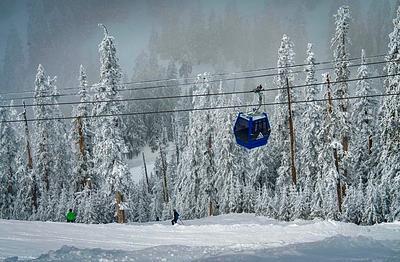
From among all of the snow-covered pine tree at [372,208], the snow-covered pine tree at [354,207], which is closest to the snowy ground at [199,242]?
the snow-covered pine tree at [372,208]

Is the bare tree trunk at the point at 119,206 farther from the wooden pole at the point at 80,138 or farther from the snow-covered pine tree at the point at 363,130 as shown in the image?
the snow-covered pine tree at the point at 363,130

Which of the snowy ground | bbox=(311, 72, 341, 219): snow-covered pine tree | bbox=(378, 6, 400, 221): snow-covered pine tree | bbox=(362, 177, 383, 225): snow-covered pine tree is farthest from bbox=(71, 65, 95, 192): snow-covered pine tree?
bbox=(378, 6, 400, 221): snow-covered pine tree

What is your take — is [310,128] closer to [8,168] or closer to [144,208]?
[144,208]

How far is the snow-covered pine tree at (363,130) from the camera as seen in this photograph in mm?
44344

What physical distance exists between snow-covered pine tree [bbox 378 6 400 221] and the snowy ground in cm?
1013

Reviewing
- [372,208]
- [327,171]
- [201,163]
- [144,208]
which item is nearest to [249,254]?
[372,208]

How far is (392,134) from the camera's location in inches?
1309

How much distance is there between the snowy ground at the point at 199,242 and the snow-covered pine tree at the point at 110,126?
10.9m

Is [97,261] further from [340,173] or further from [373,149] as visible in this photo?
[373,149]

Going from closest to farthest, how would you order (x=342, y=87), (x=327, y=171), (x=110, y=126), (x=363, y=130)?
(x=110, y=126)
(x=327, y=171)
(x=342, y=87)
(x=363, y=130)

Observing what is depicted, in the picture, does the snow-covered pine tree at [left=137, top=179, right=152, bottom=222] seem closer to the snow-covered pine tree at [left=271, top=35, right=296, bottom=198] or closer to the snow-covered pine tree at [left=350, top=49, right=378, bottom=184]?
the snow-covered pine tree at [left=271, top=35, right=296, bottom=198]

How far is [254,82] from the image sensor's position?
191 metres

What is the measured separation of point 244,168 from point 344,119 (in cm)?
1375

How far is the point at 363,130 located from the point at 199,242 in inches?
1199
